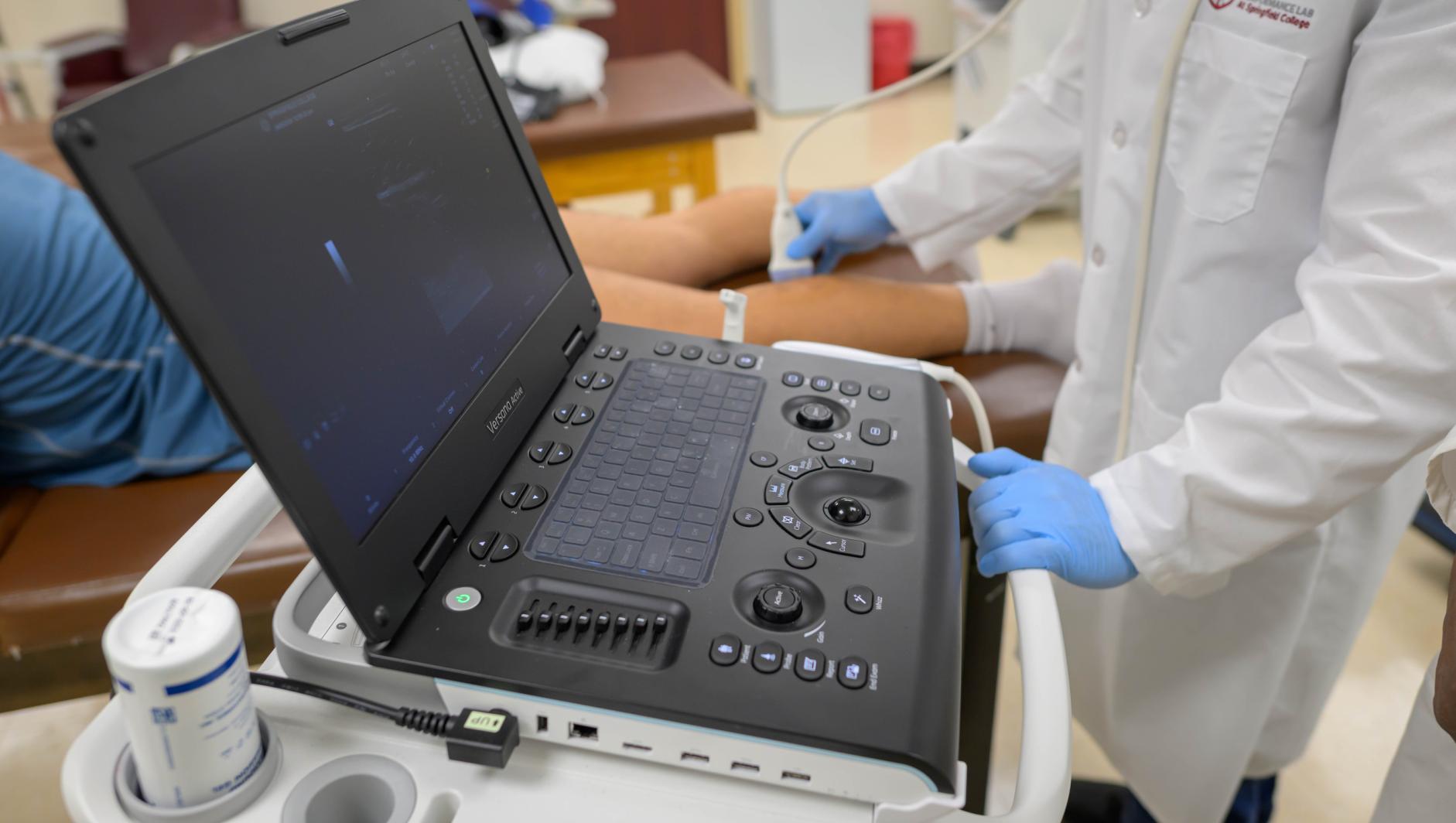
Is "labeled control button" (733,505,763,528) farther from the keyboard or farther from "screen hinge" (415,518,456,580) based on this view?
"screen hinge" (415,518,456,580)

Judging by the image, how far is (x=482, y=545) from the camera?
536 millimetres

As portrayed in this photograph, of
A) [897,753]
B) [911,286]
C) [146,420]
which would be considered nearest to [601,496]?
[897,753]

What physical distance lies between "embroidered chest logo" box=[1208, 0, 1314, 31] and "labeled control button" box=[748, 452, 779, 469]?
537 mm


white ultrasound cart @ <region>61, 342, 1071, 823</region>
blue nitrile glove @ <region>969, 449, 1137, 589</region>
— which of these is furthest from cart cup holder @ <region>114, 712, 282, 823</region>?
blue nitrile glove @ <region>969, 449, 1137, 589</region>

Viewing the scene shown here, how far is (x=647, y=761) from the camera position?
0.48 meters

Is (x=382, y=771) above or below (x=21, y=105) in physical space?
above

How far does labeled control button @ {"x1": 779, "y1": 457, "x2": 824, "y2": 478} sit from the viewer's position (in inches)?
24.2

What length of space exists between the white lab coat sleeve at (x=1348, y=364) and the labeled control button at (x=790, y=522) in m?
0.32

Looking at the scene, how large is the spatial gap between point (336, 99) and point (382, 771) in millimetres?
354

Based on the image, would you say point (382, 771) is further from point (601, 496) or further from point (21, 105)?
point (21, 105)

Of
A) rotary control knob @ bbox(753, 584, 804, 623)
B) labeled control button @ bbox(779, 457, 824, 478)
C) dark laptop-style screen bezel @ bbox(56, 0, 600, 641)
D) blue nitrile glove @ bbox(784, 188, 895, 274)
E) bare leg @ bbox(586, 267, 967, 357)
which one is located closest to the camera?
dark laptop-style screen bezel @ bbox(56, 0, 600, 641)

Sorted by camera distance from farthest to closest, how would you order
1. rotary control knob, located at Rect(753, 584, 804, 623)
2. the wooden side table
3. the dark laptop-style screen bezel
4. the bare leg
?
the wooden side table → the bare leg → rotary control knob, located at Rect(753, 584, 804, 623) → the dark laptop-style screen bezel

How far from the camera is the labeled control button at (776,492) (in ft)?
1.93

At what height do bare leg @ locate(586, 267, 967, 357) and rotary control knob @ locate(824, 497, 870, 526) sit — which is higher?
rotary control knob @ locate(824, 497, 870, 526)
